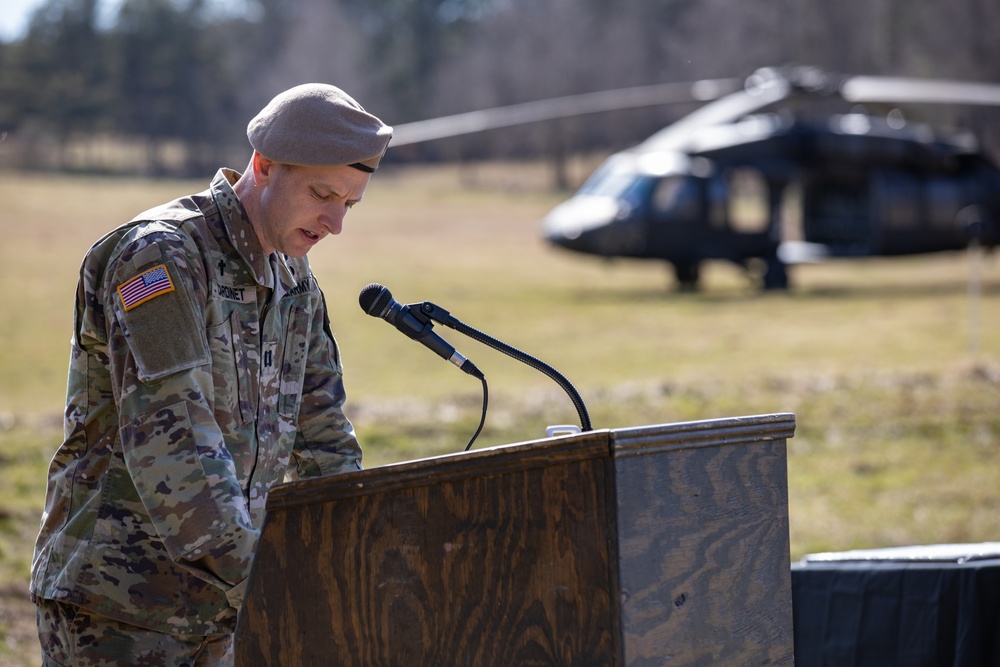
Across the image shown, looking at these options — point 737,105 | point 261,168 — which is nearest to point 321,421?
point 261,168

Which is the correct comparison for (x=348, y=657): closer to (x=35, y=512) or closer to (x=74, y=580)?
(x=74, y=580)

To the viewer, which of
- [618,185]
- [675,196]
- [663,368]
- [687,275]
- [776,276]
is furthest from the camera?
[687,275]

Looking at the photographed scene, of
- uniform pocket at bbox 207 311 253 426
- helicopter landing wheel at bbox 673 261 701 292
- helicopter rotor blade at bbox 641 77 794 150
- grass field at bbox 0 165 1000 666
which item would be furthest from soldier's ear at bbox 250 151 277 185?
helicopter landing wheel at bbox 673 261 701 292

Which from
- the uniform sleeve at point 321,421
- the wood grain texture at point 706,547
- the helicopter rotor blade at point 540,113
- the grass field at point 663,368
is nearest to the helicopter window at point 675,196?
the helicopter rotor blade at point 540,113

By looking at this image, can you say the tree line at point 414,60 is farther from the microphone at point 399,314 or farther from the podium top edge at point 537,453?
the podium top edge at point 537,453

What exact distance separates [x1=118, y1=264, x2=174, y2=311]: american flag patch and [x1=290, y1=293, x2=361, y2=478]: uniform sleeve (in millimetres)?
492

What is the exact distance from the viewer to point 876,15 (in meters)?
56.5

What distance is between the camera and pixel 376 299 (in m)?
2.13

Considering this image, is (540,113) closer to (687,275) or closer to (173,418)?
(687,275)

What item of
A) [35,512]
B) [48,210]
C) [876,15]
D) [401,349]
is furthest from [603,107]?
[876,15]

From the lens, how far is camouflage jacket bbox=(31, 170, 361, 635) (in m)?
1.86

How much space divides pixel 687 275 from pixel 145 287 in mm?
19048

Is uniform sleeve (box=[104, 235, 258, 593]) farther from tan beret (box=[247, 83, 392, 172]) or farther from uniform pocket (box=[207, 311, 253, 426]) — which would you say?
tan beret (box=[247, 83, 392, 172])

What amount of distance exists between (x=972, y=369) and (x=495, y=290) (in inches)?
524
